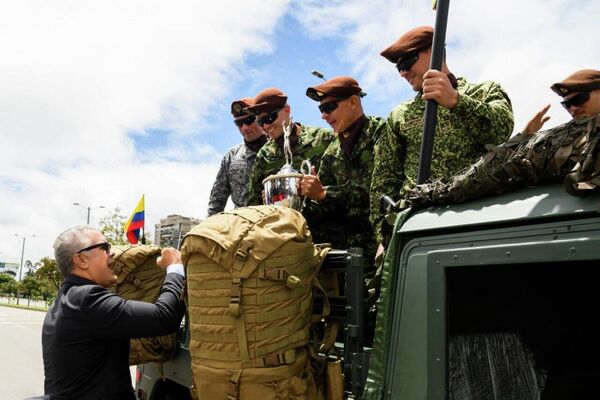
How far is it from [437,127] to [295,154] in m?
1.42

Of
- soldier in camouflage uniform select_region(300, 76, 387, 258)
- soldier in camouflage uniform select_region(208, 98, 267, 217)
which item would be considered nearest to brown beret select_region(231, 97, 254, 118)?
soldier in camouflage uniform select_region(208, 98, 267, 217)

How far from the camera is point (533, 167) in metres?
1.40

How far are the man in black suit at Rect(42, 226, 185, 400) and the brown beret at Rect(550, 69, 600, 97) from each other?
2411 millimetres

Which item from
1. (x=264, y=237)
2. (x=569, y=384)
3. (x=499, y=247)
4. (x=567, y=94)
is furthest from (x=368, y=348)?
(x=567, y=94)

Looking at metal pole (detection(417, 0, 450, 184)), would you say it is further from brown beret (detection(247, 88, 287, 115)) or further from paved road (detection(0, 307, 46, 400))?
paved road (detection(0, 307, 46, 400))

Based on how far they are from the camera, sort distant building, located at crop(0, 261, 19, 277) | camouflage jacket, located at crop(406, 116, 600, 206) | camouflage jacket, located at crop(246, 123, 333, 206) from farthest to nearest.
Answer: distant building, located at crop(0, 261, 19, 277), camouflage jacket, located at crop(246, 123, 333, 206), camouflage jacket, located at crop(406, 116, 600, 206)

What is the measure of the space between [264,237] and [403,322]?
54cm

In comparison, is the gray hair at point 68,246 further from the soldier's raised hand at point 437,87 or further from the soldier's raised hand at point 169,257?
the soldier's raised hand at point 437,87

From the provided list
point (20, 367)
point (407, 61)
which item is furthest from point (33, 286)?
point (407, 61)

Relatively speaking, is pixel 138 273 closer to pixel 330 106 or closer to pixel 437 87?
pixel 330 106

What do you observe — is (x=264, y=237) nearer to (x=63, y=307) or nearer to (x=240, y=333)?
(x=240, y=333)

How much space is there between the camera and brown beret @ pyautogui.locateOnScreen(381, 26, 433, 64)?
266cm

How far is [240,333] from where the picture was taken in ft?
5.89

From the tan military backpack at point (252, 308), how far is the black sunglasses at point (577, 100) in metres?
2.13
